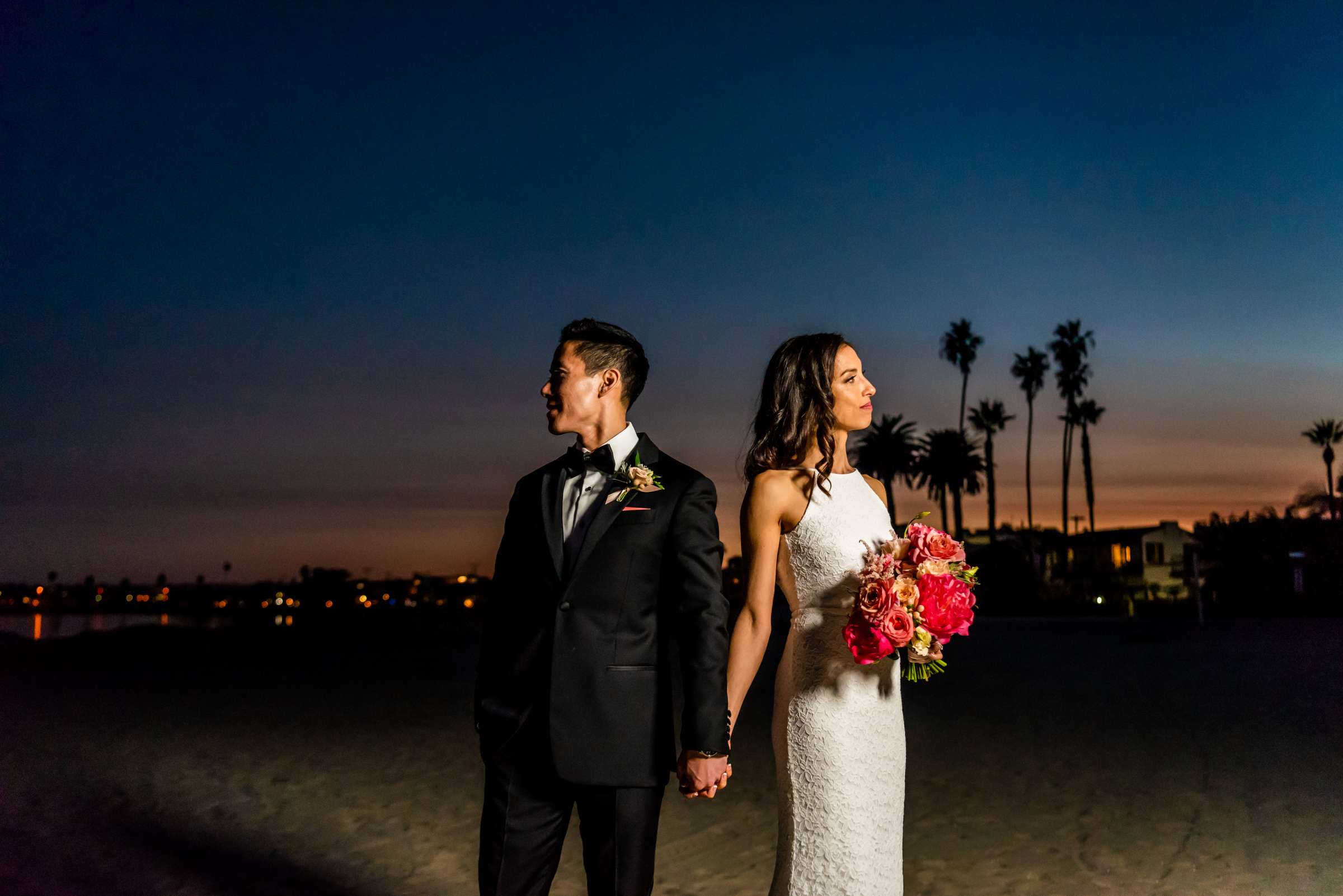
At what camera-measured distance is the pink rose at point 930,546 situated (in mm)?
3658

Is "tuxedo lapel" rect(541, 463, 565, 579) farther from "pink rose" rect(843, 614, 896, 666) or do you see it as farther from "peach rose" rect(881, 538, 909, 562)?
"peach rose" rect(881, 538, 909, 562)

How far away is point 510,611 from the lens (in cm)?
342

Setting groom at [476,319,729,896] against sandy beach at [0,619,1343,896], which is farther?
sandy beach at [0,619,1343,896]

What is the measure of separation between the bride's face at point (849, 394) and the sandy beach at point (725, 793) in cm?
355

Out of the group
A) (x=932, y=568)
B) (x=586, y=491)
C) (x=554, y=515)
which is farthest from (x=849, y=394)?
(x=554, y=515)

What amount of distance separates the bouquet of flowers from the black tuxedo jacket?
0.53m

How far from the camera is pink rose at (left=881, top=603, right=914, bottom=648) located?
3.42 m

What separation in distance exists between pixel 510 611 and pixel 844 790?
133 cm

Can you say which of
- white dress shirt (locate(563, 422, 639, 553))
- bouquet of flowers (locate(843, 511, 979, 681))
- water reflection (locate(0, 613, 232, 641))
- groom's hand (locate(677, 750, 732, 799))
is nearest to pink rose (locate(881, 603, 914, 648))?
bouquet of flowers (locate(843, 511, 979, 681))

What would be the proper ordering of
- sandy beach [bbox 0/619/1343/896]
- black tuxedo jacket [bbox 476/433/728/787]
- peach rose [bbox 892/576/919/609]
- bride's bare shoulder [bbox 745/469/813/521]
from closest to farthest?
black tuxedo jacket [bbox 476/433/728/787]
peach rose [bbox 892/576/919/609]
bride's bare shoulder [bbox 745/469/813/521]
sandy beach [bbox 0/619/1343/896]

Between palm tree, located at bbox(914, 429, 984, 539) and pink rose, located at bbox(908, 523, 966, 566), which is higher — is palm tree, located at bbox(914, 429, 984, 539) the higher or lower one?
the higher one

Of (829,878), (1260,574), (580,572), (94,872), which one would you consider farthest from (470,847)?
(1260,574)

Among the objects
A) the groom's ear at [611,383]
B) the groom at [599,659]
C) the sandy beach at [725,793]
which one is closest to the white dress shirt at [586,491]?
the groom at [599,659]

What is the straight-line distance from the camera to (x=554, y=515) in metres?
3.36
